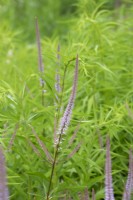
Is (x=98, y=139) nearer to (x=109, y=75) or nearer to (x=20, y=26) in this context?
(x=109, y=75)

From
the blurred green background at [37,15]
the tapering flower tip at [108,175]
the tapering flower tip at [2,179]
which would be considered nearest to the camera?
the tapering flower tip at [2,179]

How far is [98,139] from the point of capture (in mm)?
2504

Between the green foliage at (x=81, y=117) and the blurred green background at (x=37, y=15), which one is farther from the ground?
the blurred green background at (x=37, y=15)

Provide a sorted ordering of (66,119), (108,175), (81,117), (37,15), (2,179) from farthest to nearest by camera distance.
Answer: (37,15) → (81,117) → (66,119) → (108,175) → (2,179)

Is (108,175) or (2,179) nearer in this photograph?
(2,179)

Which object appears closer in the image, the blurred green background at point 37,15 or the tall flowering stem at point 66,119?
the tall flowering stem at point 66,119

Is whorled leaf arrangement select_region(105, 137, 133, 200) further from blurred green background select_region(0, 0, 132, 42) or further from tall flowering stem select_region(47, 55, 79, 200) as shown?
blurred green background select_region(0, 0, 132, 42)

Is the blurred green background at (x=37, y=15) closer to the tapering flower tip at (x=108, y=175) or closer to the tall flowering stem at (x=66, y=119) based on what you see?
the tall flowering stem at (x=66, y=119)

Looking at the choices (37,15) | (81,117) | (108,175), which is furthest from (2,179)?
(37,15)

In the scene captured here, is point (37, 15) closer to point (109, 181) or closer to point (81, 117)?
point (81, 117)

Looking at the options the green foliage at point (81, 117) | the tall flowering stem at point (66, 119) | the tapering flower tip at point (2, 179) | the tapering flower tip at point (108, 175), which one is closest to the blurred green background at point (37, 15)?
the green foliage at point (81, 117)

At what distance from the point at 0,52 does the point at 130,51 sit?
1.42 meters

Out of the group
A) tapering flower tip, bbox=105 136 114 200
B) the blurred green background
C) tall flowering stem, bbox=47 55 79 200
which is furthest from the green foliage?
the blurred green background

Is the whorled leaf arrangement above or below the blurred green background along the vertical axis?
below
